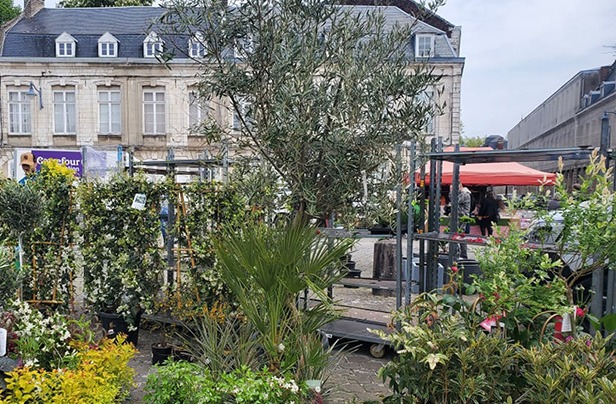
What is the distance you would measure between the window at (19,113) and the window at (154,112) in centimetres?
584

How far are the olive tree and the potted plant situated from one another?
2015mm

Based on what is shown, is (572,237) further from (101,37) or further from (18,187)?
(101,37)

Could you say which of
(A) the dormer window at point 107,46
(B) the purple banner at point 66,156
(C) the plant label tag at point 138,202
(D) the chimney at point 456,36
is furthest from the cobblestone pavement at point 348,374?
(D) the chimney at point 456,36

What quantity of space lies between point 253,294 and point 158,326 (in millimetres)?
3142

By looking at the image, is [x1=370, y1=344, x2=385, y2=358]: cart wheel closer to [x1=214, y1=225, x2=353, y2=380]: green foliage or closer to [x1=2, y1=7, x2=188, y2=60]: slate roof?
[x1=214, y1=225, x2=353, y2=380]: green foliage

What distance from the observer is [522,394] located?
311cm

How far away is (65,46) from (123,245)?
24707 millimetres

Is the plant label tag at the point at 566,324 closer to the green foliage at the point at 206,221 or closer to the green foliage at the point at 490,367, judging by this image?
the green foliage at the point at 490,367

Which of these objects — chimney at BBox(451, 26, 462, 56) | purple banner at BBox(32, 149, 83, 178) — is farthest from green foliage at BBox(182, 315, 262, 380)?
chimney at BBox(451, 26, 462, 56)

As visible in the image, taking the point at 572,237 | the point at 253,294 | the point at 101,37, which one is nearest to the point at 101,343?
the point at 253,294

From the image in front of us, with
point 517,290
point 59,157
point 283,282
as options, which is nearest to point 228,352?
point 283,282

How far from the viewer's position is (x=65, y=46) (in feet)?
87.7

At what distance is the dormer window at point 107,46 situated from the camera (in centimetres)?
2677

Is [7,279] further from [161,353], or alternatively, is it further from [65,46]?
[65,46]
